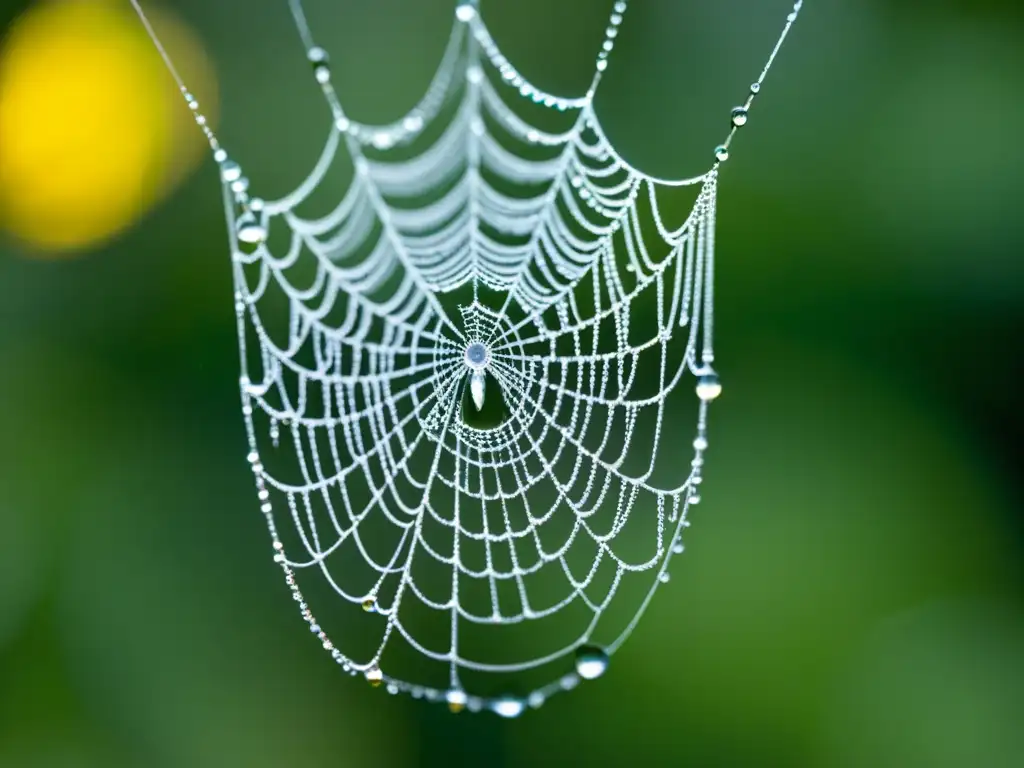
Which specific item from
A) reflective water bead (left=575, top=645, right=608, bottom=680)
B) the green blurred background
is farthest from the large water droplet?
the green blurred background

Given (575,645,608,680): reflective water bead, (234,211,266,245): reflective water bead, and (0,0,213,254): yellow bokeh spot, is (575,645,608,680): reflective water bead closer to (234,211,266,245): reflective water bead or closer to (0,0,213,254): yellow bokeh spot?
(234,211,266,245): reflective water bead

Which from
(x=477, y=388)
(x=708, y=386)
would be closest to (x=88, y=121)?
(x=477, y=388)

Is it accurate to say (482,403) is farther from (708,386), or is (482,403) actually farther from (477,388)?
(708,386)

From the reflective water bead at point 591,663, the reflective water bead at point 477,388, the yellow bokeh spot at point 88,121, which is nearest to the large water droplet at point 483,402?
the reflective water bead at point 477,388

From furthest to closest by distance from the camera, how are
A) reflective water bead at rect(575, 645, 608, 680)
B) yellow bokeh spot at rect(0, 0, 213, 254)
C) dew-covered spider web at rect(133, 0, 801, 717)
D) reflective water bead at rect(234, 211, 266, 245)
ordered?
yellow bokeh spot at rect(0, 0, 213, 254)
dew-covered spider web at rect(133, 0, 801, 717)
reflective water bead at rect(575, 645, 608, 680)
reflective water bead at rect(234, 211, 266, 245)

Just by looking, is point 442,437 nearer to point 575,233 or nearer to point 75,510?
point 575,233

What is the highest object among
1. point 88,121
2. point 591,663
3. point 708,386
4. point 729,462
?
point 88,121

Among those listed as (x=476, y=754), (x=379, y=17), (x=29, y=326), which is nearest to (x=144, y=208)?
(x=29, y=326)
